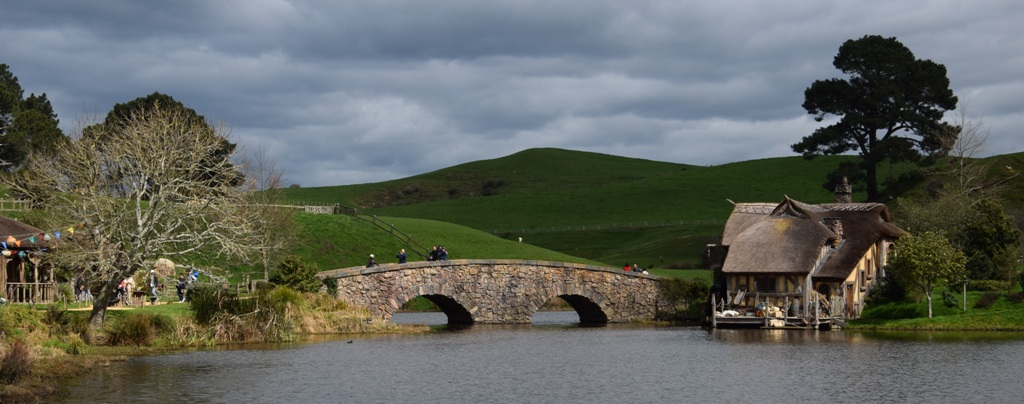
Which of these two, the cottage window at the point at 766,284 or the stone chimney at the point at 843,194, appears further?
the stone chimney at the point at 843,194

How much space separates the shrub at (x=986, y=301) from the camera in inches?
2266

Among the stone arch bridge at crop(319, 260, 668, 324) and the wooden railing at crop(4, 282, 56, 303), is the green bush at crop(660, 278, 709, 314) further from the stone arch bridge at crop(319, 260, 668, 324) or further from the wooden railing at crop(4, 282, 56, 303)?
the wooden railing at crop(4, 282, 56, 303)

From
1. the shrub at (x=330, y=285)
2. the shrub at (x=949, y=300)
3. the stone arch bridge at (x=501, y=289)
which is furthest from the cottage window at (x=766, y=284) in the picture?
the shrub at (x=330, y=285)

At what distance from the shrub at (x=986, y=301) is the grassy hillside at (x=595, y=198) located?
37.1m

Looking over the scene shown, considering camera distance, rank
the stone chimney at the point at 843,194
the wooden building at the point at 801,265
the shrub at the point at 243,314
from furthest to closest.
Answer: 1. the stone chimney at the point at 843,194
2. the wooden building at the point at 801,265
3. the shrub at the point at 243,314

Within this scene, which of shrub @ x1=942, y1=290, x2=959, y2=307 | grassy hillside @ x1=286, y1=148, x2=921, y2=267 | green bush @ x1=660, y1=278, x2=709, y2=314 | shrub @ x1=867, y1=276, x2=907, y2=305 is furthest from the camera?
grassy hillside @ x1=286, y1=148, x2=921, y2=267

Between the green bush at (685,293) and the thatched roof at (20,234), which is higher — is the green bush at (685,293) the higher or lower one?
the lower one

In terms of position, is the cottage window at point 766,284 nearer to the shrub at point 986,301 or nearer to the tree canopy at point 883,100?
the shrub at point 986,301

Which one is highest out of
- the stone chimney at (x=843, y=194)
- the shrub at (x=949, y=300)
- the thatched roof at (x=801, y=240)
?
the stone chimney at (x=843, y=194)

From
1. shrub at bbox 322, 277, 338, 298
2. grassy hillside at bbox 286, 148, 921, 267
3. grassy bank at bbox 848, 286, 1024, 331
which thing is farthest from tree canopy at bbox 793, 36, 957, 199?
shrub at bbox 322, 277, 338, 298

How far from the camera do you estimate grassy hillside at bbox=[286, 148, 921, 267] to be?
114188mm

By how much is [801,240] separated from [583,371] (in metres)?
26.6

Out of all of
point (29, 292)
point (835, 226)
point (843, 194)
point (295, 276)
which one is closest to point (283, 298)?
point (295, 276)

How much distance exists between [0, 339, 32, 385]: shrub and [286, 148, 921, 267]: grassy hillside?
2748 inches
